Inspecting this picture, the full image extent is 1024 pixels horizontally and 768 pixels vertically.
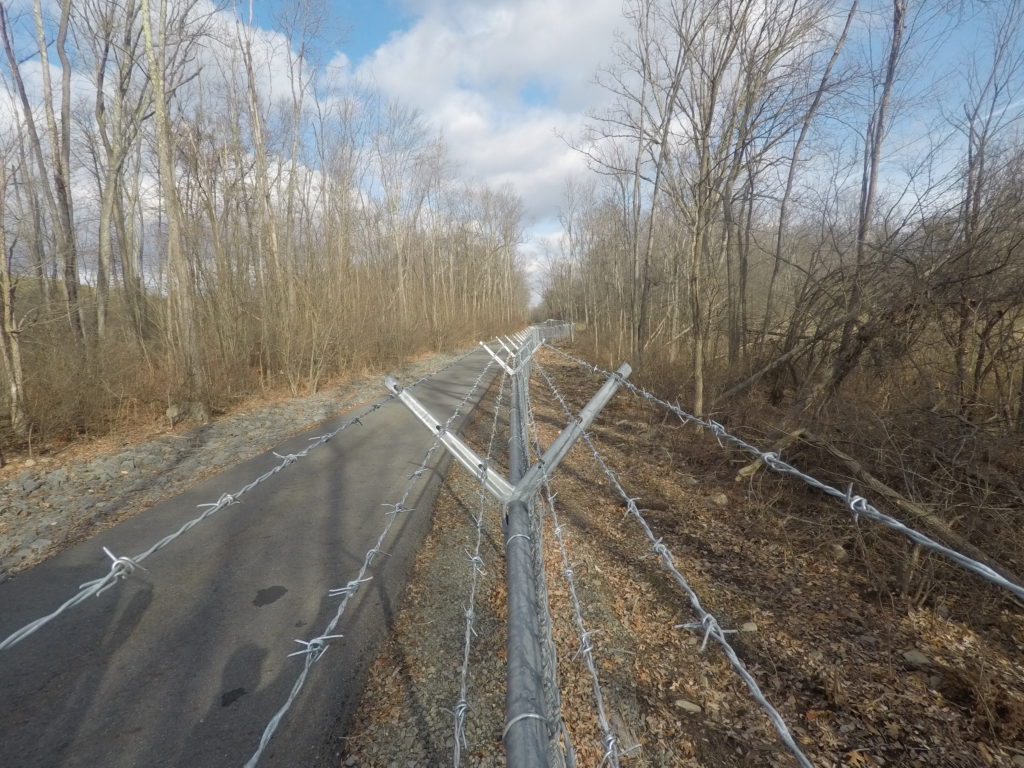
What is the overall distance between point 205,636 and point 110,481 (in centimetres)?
436

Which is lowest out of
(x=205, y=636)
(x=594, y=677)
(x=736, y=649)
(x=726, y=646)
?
(x=736, y=649)

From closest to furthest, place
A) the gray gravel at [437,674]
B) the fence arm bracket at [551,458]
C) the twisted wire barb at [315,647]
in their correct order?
the twisted wire barb at [315,647] → the fence arm bracket at [551,458] → the gray gravel at [437,674]

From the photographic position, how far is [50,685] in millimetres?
2596

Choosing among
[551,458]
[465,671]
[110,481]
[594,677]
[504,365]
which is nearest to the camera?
[594,677]

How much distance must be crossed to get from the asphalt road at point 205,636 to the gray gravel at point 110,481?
1.31 ft

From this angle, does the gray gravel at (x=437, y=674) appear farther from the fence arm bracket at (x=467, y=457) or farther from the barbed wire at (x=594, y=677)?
the fence arm bracket at (x=467, y=457)

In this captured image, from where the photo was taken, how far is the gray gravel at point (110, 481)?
4.53 m

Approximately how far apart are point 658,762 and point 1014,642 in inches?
A: 104

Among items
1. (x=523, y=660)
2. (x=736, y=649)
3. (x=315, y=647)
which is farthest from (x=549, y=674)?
(x=736, y=649)

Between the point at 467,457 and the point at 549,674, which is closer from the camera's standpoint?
the point at 549,674

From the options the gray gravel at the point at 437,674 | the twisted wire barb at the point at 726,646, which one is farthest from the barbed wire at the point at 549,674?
the gray gravel at the point at 437,674

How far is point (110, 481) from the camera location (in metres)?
5.90

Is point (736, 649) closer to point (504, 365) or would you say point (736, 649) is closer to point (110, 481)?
point (504, 365)

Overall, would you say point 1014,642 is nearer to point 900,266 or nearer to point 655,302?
point 900,266
